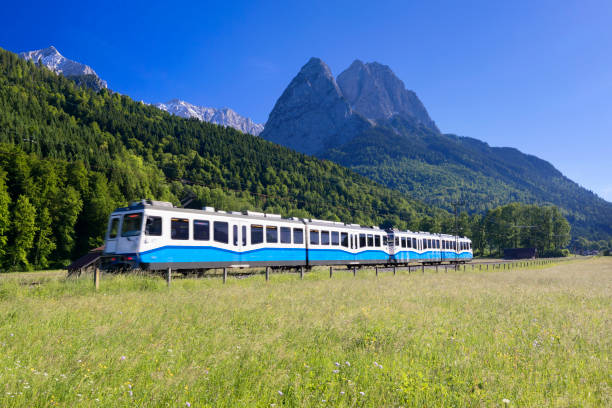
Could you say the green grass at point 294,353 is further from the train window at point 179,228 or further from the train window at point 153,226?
the train window at point 179,228

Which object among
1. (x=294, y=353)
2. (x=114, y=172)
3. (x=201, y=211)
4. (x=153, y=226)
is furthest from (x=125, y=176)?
(x=294, y=353)

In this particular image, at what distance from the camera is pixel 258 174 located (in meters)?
132

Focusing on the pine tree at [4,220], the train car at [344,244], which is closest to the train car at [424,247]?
the train car at [344,244]

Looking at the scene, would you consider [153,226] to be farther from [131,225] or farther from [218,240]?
[218,240]

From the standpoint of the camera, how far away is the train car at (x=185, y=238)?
58.7 ft

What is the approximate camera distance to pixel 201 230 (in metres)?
19.9

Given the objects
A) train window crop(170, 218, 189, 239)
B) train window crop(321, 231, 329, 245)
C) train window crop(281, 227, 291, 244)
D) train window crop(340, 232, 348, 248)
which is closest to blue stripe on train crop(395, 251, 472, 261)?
train window crop(340, 232, 348, 248)

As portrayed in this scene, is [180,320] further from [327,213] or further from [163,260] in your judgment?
[327,213]

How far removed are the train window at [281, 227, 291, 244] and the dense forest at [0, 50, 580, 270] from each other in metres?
33.4

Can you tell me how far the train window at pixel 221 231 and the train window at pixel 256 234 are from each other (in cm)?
193

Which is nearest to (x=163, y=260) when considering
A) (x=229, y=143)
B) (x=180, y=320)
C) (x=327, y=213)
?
(x=180, y=320)

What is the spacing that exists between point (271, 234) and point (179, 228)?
21.7 feet

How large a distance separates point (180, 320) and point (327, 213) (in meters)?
123

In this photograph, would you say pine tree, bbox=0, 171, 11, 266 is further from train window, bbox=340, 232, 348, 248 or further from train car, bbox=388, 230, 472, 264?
train car, bbox=388, 230, 472, 264
